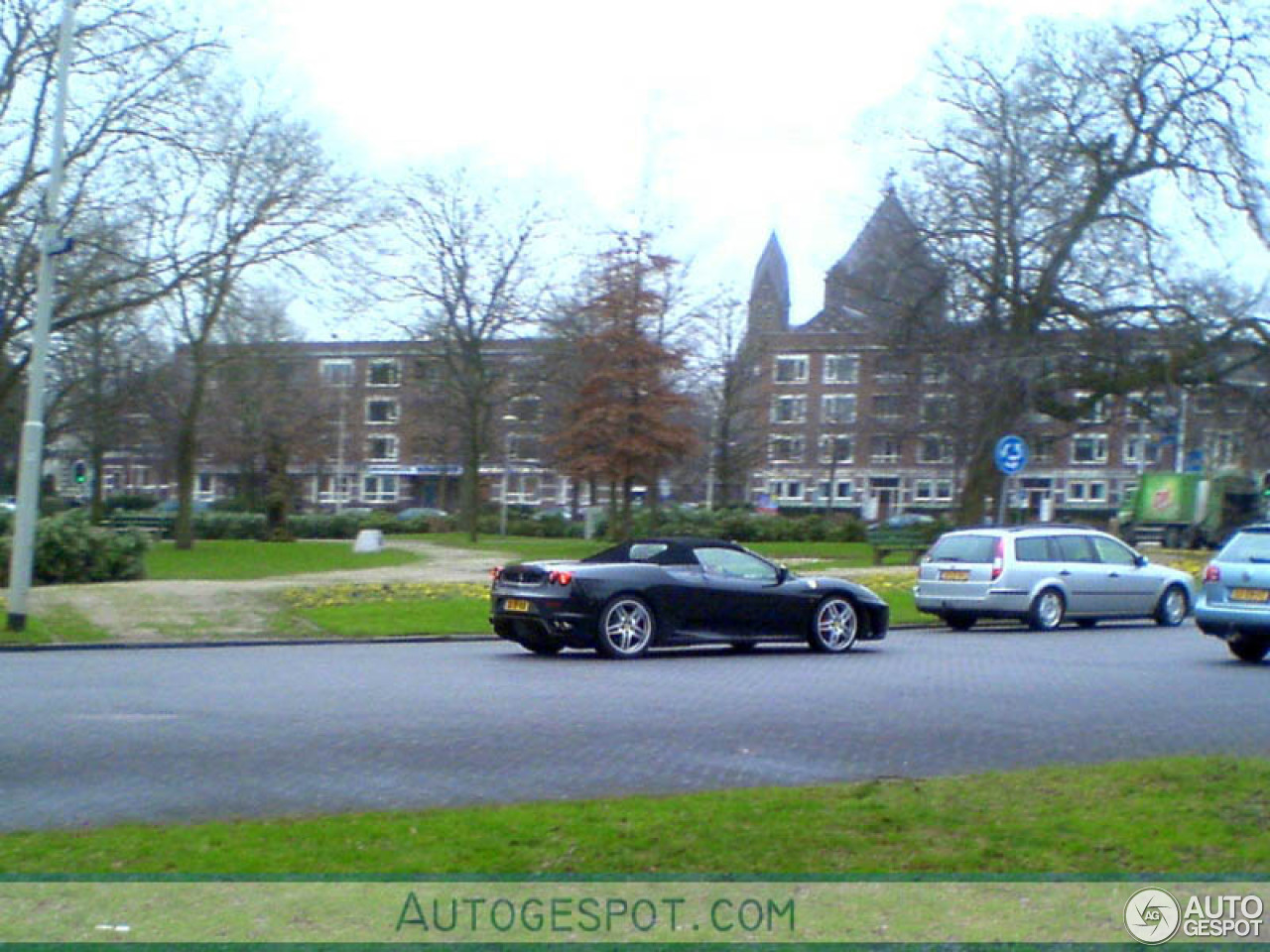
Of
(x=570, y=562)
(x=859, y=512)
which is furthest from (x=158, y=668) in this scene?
(x=859, y=512)

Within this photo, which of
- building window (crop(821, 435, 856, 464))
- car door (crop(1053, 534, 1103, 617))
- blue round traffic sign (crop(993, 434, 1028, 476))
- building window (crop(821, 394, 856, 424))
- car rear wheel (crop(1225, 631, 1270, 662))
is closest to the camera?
car rear wheel (crop(1225, 631, 1270, 662))

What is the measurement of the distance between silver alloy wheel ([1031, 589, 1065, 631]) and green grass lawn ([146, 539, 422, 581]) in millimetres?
16566

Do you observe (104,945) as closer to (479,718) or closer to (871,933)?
(871,933)

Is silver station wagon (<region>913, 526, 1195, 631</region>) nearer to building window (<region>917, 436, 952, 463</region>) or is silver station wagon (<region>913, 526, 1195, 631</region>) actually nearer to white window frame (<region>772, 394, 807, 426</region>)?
building window (<region>917, 436, 952, 463</region>)

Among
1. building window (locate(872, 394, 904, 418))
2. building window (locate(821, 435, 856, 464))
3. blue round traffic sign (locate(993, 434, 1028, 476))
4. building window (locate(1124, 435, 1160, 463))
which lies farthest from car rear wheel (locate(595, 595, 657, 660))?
building window (locate(821, 435, 856, 464))

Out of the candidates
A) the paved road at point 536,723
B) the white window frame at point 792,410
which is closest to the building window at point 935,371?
the paved road at point 536,723

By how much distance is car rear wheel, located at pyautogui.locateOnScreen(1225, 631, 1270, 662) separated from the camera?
17359 mm

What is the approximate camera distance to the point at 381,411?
9462 cm

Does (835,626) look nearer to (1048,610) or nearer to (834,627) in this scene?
(834,627)

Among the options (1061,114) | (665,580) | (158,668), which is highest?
(1061,114)

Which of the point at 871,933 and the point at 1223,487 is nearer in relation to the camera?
the point at 871,933

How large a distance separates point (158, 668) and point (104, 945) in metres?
10.7

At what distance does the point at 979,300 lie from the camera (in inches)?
1563

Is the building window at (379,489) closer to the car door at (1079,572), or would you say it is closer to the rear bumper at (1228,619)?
the car door at (1079,572)
